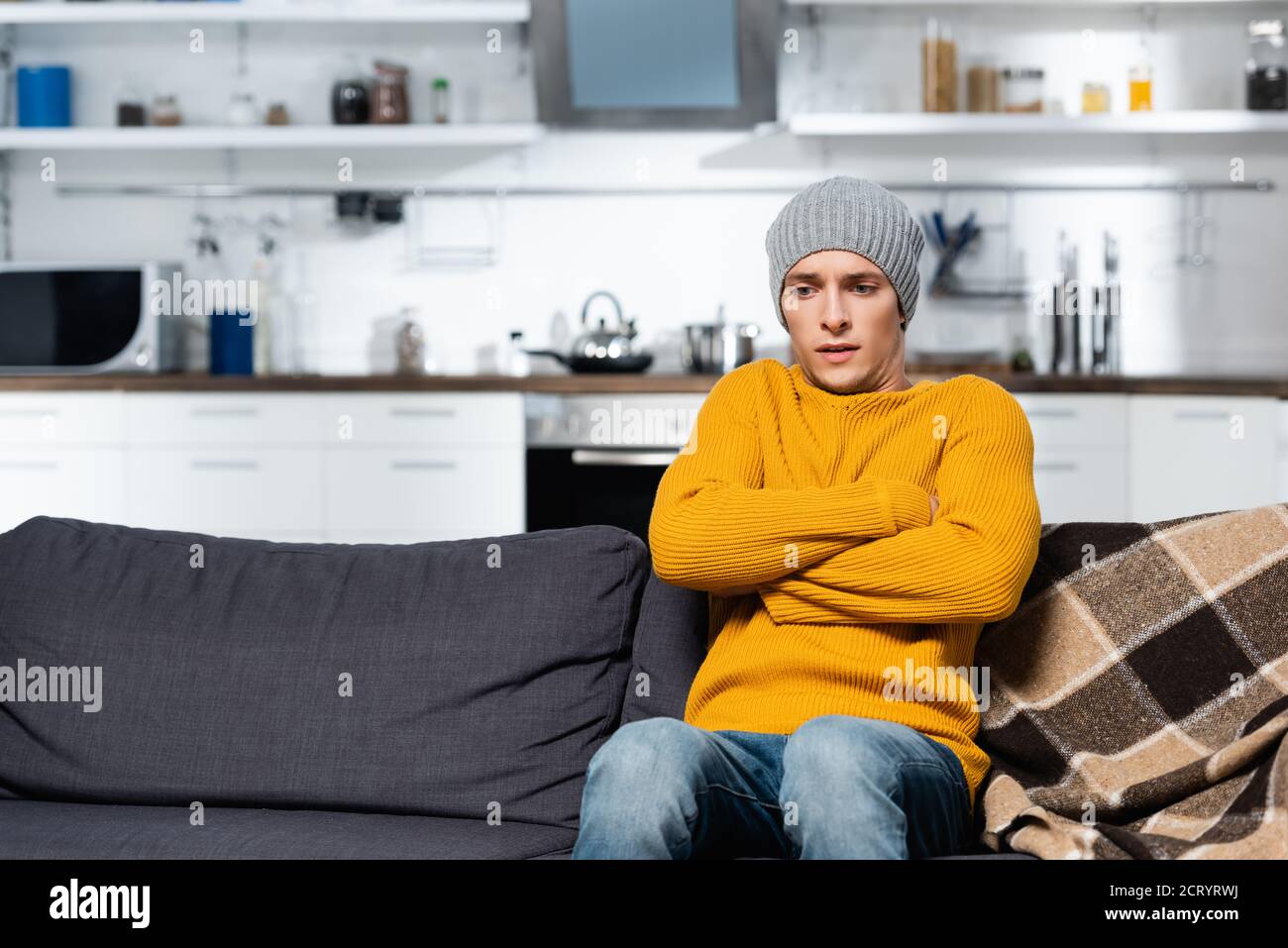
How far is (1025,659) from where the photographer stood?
167 centimetres

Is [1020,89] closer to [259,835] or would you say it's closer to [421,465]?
[421,465]

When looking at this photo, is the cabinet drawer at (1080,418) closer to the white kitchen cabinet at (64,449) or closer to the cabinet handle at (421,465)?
the cabinet handle at (421,465)

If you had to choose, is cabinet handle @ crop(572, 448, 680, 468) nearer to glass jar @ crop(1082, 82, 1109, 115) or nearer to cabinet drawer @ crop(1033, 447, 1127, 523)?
cabinet drawer @ crop(1033, 447, 1127, 523)

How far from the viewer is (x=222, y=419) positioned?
3.78 m

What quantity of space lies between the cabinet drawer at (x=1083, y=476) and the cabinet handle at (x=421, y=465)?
1.62 meters

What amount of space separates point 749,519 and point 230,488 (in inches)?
103

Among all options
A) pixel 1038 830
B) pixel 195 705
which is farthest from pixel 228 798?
pixel 1038 830

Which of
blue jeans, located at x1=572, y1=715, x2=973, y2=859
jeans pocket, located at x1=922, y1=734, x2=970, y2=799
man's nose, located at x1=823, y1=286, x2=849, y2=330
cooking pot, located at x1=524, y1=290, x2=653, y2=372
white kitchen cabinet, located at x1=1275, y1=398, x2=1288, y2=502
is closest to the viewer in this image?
blue jeans, located at x1=572, y1=715, x2=973, y2=859

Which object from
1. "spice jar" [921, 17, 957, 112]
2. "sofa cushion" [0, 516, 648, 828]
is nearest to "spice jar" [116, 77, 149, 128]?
"spice jar" [921, 17, 957, 112]

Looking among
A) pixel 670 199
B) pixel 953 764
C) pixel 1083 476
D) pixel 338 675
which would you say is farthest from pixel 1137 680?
pixel 670 199

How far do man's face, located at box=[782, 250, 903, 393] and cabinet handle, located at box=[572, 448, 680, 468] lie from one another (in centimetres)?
207

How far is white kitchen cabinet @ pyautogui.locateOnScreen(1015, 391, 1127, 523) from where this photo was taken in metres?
3.65

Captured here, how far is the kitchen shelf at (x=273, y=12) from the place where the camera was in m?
4.06

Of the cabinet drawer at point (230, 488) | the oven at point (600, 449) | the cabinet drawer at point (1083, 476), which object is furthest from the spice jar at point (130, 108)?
the cabinet drawer at point (1083, 476)
